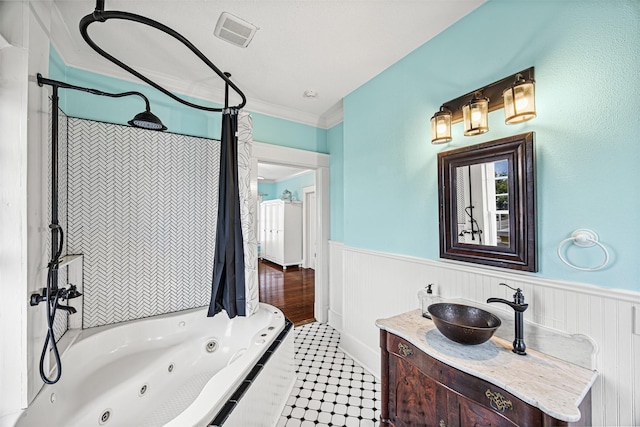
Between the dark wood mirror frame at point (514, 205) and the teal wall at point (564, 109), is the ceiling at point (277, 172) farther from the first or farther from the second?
the dark wood mirror frame at point (514, 205)

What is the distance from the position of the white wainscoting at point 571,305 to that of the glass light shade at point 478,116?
0.79m

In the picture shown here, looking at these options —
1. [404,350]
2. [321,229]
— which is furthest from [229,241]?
[404,350]

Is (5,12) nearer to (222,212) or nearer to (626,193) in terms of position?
(222,212)

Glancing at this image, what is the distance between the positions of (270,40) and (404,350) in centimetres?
218

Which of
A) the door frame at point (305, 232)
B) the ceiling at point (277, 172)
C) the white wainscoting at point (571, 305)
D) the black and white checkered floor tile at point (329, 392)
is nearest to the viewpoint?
the white wainscoting at point (571, 305)

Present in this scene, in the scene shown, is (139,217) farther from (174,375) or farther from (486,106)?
(486,106)

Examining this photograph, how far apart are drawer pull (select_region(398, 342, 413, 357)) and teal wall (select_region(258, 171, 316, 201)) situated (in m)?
4.08

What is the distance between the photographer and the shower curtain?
207 cm

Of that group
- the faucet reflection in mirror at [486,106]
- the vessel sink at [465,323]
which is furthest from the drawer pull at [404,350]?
the faucet reflection in mirror at [486,106]

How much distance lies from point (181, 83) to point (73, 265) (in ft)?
5.78

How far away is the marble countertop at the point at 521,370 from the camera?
880 mm

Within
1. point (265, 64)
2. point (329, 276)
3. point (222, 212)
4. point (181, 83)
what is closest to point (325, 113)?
point (265, 64)

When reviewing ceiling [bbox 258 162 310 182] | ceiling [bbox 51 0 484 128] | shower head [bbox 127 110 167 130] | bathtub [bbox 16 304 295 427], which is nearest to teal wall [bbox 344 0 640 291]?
ceiling [bbox 51 0 484 128]

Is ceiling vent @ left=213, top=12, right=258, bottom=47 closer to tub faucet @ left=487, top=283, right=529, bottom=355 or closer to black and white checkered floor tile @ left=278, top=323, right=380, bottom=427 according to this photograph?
tub faucet @ left=487, top=283, right=529, bottom=355
